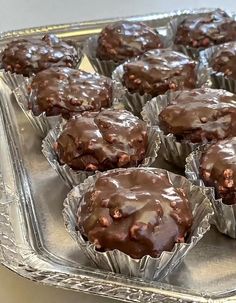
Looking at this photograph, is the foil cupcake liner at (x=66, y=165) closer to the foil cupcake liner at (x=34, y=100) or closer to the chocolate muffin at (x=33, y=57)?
the foil cupcake liner at (x=34, y=100)

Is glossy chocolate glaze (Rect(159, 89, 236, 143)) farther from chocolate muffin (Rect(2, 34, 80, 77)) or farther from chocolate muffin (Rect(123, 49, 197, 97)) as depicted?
chocolate muffin (Rect(2, 34, 80, 77))

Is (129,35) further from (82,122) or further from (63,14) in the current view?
(63,14)

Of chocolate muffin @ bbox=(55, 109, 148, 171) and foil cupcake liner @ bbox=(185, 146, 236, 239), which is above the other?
chocolate muffin @ bbox=(55, 109, 148, 171)

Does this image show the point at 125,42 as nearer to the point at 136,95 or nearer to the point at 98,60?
the point at 98,60

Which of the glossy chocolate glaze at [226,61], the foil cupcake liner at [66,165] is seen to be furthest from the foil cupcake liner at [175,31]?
the foil cupcake liner at [66,165]

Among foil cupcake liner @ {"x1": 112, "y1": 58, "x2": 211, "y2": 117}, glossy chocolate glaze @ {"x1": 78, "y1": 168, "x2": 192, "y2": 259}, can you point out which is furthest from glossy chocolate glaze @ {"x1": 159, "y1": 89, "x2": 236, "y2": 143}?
glossy chocolate glaze @ {"x1": 78, "y1": 168, "x2": 192, "y2": 259}

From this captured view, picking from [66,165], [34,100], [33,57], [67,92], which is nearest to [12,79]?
[33,57]

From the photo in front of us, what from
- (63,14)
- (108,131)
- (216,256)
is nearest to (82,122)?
(108,131)
